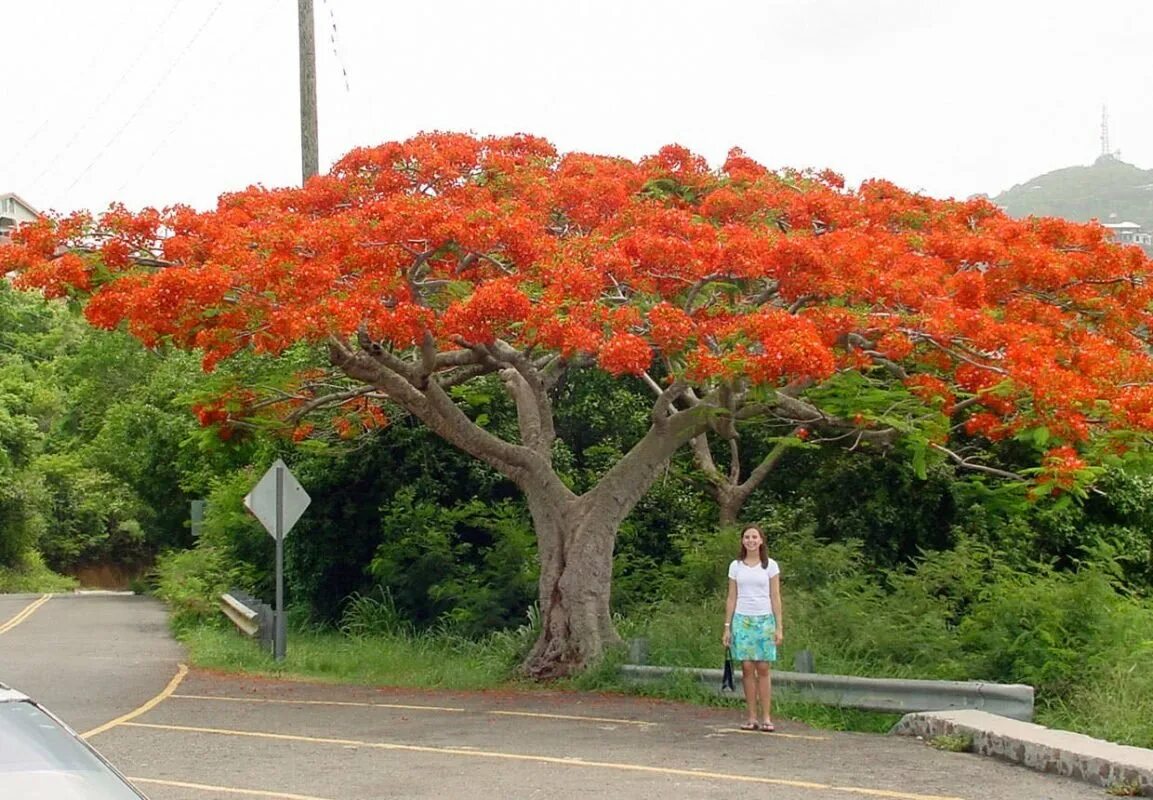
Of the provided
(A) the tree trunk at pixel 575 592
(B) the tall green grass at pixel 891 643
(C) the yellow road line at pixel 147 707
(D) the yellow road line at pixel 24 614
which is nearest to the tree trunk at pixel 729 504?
(B) the tall green grass at pixel 891 643

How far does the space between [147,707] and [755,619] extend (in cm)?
678

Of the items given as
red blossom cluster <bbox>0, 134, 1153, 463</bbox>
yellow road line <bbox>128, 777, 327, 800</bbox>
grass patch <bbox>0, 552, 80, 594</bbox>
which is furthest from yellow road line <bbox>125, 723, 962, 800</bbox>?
grass patch <bbox>0, 552, 80, 594</bbox>

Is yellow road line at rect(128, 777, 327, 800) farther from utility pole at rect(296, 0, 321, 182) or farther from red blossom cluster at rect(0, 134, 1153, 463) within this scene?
utility pole at rect(296, 0, 321, 182)

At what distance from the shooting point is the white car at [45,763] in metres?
4.69

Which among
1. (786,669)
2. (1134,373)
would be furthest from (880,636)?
(1134,373)

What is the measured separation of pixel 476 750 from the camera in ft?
40.5

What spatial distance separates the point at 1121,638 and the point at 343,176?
374 inches

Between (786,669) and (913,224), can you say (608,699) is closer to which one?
(786,669)

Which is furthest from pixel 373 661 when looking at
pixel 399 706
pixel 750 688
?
pixel 750 688

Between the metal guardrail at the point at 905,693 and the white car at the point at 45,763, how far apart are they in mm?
9231

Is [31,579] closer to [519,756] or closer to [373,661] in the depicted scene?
[373,661]

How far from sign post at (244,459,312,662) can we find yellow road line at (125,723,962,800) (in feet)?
21.4

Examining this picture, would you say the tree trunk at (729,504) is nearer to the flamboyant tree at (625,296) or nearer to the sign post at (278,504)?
the flamboyant tree at (625,296)

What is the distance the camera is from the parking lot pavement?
10344mm
